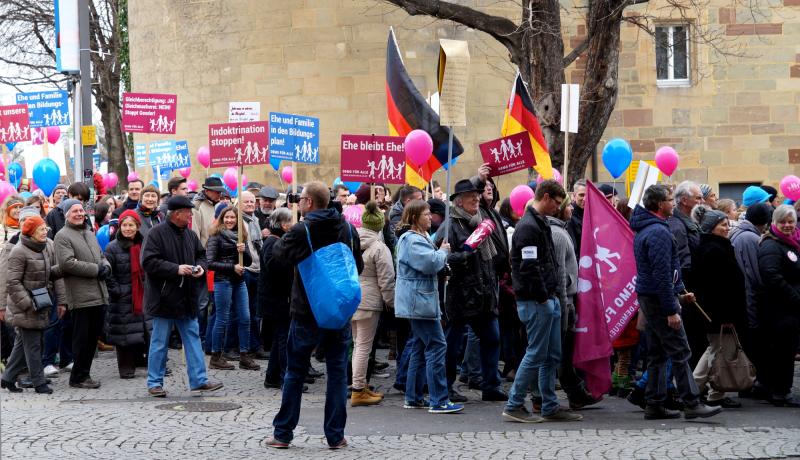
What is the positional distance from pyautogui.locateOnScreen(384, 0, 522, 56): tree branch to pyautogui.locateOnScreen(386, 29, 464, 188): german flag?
3722 millimetres

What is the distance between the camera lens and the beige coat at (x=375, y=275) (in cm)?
1068

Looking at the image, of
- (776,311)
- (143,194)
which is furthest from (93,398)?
(776,311)

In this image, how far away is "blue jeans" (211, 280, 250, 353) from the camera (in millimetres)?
12516

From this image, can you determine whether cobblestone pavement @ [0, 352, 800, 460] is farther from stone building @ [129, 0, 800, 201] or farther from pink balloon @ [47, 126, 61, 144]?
pink balloon @ [47, 126, 61, 144]

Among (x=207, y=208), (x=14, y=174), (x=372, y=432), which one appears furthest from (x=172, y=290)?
(x=14, y=174)

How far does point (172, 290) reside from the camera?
1082 cm

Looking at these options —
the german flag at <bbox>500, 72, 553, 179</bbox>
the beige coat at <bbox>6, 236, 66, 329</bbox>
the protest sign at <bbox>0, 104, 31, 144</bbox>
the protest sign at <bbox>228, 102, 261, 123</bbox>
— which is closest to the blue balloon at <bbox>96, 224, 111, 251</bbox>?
the beige coat at <bbox>6, 236, 66, 329</bbox>

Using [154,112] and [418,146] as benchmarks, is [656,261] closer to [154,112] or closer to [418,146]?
[418,146]

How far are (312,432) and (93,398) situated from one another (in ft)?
8.96

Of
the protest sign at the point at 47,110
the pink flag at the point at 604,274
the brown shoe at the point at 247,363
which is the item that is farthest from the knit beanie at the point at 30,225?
the protest sign at the point at 47,110

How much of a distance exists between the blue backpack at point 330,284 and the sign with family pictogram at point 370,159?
15.0ft

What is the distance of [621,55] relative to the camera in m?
23.0

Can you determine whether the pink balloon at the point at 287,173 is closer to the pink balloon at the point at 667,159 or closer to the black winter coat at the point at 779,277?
the pink balloon at the point at 667,159

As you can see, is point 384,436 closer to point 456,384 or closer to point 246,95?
point 456,384
